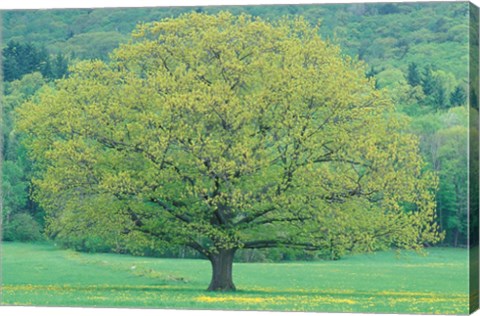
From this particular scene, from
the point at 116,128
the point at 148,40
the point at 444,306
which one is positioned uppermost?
the point at 148,40

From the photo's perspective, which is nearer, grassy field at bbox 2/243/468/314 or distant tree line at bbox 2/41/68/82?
grassy field at bbox 2/243/468/314

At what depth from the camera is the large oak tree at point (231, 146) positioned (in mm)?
31922

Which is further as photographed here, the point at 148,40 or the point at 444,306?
the point at 148,40

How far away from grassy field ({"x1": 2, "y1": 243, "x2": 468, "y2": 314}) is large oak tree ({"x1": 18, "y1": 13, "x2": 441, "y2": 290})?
63 cm

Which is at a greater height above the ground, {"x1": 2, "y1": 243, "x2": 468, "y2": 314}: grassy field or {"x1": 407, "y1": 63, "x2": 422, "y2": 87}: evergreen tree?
{"x1": 407, "y1": 63, "x2": 422, "y2": 87}: evergreen tree

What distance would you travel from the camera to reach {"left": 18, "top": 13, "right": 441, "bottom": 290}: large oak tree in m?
31.9

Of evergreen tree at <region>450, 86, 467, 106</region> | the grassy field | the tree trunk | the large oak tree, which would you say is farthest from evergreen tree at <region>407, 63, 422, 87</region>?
the tree trunk

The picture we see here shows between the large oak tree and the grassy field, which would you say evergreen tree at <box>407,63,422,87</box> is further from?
the grassy field

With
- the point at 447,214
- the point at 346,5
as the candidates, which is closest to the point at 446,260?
the point at 447,214

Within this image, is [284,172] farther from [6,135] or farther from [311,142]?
[6,135]

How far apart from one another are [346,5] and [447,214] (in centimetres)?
577

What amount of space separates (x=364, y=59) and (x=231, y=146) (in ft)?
13.4

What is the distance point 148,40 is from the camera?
33.1 metres

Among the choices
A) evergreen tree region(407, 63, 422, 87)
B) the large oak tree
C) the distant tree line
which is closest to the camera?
the large oak tree
